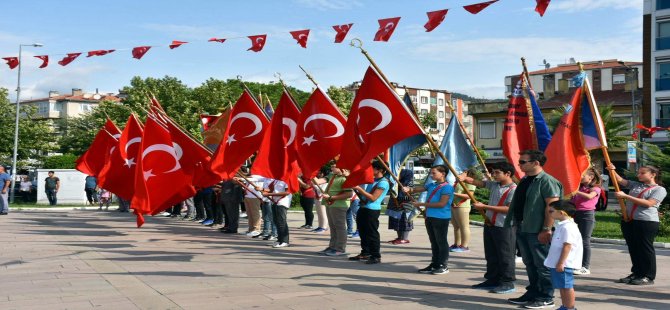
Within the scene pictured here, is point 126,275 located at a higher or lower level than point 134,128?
lower

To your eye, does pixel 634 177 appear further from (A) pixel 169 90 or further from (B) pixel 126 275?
(A) pixel 169 90

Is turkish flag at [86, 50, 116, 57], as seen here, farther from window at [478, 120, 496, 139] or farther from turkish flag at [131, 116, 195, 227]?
window at [478, 120, 496, 139]

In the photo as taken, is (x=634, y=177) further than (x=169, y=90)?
No

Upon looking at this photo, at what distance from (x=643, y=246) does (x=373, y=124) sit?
3959 mm

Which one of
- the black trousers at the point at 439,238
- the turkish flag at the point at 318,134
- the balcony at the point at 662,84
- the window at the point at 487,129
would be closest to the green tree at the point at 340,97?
the window at the point at 487,129

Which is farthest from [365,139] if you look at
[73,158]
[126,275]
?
[73,158]

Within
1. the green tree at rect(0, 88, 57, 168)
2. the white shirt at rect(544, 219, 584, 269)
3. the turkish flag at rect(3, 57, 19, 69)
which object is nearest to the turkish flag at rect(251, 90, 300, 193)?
the white shirt at rect(544, 219, 584, 269)

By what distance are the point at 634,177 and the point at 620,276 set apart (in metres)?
9.95

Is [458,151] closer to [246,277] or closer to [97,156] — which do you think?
[246,277]

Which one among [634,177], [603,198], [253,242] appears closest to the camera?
[603,198]

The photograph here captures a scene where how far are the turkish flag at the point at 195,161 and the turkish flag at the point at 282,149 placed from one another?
2.05 meters

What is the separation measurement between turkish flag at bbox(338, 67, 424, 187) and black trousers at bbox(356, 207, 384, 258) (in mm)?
1181

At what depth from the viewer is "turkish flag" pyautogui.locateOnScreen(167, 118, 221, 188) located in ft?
49.3

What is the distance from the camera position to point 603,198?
11.8 m
